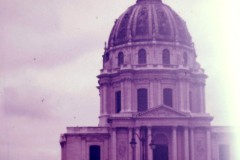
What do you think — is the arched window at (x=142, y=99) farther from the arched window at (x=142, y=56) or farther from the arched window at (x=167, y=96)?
the arched window at (x=142, y=56)

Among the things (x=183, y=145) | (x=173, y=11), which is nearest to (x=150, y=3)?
(x=173, y=11)

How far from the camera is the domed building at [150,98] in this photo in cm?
7731

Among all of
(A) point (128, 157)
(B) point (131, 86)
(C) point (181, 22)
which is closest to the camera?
(A) point (128, 157)

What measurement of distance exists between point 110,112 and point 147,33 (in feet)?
36.6

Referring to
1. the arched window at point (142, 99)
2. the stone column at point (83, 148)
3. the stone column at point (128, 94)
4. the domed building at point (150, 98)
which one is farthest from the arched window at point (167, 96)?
the stone column at point (83, 148)

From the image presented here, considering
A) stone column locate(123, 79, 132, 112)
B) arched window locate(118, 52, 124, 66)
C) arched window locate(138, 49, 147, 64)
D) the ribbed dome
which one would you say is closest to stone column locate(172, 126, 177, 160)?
stone column locate(123, 79, 132, 112)

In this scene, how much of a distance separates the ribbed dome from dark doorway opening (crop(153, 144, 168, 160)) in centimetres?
1480

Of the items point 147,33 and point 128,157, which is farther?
point 147,33

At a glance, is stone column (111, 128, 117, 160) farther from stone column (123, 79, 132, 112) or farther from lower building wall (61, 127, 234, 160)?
stone column (123, 79, 132, 112)

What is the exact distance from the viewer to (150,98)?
273 ft

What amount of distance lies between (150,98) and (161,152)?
760 centimetres

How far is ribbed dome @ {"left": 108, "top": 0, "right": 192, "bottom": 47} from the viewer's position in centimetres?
8681

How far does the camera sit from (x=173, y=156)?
77375mm

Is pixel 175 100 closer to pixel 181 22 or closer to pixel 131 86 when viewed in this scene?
pixel 131 86
